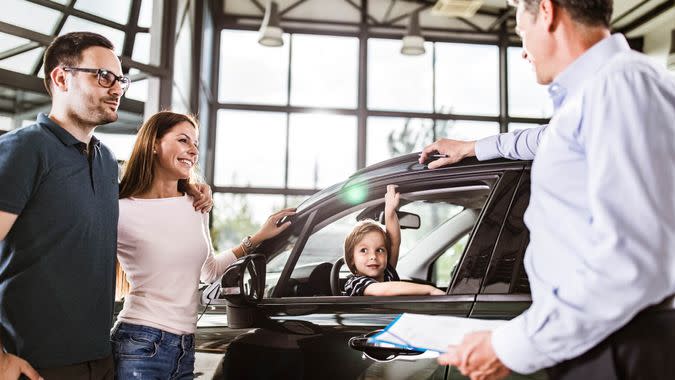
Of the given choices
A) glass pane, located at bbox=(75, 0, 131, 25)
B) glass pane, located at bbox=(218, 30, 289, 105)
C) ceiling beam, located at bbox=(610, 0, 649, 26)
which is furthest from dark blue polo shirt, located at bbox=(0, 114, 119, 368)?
ceiling beam, located at bbox=(610, 0, 649, 26)

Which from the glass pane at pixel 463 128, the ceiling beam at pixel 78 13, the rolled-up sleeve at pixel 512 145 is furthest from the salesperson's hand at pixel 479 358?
the glass pane at pixel 463 128

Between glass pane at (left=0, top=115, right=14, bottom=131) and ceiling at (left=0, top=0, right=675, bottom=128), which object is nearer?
glass pane at (left=0, top=115, right=14, bottom=131)

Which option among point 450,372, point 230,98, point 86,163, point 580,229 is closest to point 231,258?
point 86,163

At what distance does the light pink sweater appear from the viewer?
1778 millimetres

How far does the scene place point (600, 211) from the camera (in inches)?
36.0

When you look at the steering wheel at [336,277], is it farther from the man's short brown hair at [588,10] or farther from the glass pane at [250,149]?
the glass pane at [250,149]

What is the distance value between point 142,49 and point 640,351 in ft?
20.1

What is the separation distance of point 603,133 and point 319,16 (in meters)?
9.44

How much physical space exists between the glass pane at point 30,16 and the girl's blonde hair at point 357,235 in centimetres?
370

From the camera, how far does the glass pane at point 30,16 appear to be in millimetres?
4773

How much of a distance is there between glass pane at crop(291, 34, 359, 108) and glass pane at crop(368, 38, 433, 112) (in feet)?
0.91

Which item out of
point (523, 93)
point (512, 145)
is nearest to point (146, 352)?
point (512, 145)

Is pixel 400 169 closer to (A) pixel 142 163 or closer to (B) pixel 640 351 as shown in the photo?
(A) pixel 142 163

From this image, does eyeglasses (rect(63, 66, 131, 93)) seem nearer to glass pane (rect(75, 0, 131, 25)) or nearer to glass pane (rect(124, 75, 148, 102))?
glass pane (rect(75, 0, 131, 25))
